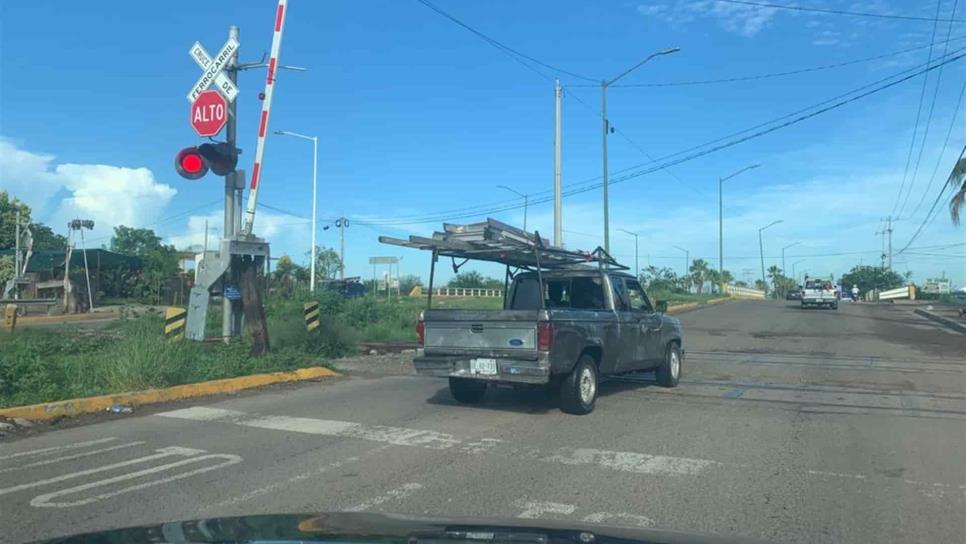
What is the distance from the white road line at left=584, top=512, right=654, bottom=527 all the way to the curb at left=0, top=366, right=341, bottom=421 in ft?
22.5

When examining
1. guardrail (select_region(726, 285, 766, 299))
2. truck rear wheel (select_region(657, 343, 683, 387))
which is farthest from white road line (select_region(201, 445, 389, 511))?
guardrail (select_region(726, 285, 766, 299))

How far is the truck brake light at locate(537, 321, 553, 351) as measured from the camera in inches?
348

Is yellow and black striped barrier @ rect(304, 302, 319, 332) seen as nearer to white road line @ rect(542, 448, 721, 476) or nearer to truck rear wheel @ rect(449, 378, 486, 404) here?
truck rear wheel @ rect(449, 378, 486, 404)

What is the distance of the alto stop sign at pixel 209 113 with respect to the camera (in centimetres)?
1246

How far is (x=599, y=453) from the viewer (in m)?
7.18

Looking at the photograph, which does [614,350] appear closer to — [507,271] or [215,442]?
[507,271]

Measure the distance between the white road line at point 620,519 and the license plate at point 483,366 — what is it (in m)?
4.08

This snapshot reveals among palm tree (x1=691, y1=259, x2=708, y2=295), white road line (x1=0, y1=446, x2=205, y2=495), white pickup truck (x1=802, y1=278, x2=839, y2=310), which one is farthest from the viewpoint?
palm tree (x1=691, y1=259, x2=708, y2=295)

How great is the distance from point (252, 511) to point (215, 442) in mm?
2598

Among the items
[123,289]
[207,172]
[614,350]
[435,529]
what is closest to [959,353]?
[614,350]

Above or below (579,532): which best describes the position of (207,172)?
above

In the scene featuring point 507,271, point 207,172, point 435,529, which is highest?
point 207,172

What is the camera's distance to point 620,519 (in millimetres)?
5098

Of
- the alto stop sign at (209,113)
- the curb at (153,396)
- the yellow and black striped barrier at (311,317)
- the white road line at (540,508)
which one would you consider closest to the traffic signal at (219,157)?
the alto stop sign at (209,113)
